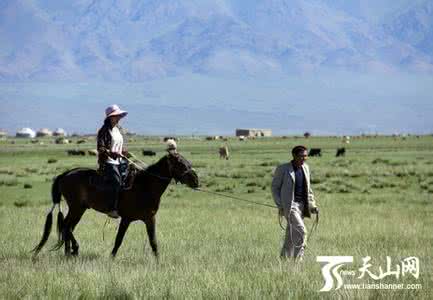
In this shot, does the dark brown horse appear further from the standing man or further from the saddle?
the standing man

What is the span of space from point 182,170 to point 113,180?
1203 millimetres

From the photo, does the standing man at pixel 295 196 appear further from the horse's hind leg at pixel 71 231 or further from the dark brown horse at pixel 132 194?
the horse's hind leg at pixel 71 231

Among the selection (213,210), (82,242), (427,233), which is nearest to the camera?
(82,242)

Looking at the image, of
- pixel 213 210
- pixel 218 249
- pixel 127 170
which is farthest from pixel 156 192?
pixel 213 210

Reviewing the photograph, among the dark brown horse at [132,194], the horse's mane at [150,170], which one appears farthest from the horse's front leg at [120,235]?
the horse's mane at [150,170]

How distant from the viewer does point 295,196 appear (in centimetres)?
1217

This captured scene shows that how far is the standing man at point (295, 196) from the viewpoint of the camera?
11906mm

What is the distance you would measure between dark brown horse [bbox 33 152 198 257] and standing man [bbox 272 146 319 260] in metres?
1.43

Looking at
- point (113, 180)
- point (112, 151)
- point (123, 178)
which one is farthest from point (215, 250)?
point (112, 151)

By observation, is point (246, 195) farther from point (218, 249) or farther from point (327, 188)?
point (218, 249)

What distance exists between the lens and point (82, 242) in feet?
51.3

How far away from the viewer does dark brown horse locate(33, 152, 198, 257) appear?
12.8 m

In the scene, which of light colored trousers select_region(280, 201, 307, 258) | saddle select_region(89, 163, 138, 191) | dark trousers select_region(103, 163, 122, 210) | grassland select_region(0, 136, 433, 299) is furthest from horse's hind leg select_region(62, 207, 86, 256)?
light colored trousers select_region(280, 201, 307, 258)

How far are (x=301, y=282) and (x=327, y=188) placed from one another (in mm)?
23286
